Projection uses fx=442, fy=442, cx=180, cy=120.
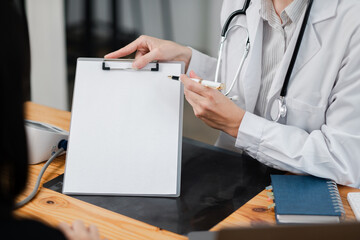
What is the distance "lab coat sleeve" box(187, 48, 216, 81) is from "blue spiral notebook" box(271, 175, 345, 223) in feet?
1.73

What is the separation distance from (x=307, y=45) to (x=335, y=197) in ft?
1.37

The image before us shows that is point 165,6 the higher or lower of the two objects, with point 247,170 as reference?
higher

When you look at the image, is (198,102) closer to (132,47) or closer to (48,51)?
(132,47)

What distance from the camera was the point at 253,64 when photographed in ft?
4.32

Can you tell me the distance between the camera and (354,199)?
3.18 ft

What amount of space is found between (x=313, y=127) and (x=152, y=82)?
46cm

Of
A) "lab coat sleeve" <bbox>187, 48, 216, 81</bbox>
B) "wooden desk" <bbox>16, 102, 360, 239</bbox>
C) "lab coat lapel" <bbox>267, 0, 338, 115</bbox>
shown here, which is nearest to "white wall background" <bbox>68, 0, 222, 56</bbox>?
"lab coat sleeve" <bbox>187, 48, 216, 81</bbox>

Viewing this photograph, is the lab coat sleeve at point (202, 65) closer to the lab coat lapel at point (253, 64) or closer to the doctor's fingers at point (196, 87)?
the lab coat lapel at point (253, 64)

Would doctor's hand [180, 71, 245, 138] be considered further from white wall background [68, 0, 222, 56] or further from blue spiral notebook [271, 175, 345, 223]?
white wall background [68, 0, 222, 56]

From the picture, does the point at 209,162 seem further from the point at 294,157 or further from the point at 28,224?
the point at 28,224

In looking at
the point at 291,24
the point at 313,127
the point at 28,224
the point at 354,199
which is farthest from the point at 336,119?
the point at 28,224

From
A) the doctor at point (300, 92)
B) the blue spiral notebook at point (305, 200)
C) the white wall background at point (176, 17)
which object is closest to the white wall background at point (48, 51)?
the white wall background at point (176, 17)

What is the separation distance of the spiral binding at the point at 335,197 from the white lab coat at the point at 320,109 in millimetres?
27

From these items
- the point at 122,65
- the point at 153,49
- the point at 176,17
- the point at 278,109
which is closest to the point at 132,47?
the point at 153,49
